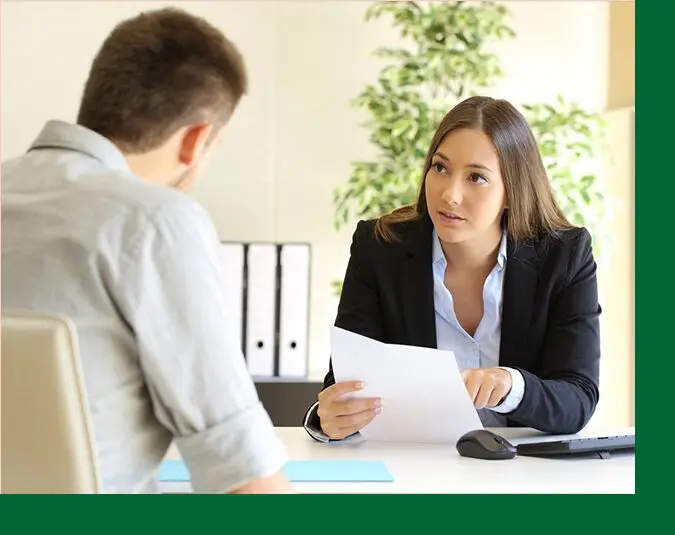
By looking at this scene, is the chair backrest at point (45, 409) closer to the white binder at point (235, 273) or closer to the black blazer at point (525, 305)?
the black blazer at point (525, 305)

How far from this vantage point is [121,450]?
3.52 feet

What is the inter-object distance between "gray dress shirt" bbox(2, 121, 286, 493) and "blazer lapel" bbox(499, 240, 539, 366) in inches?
33.8

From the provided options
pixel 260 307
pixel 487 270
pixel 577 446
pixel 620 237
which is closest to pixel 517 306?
pixel 487 270

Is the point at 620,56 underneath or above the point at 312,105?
above

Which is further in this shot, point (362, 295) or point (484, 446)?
point (362, 295)

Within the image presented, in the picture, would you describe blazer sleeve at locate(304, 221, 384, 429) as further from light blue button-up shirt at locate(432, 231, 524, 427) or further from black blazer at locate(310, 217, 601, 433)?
light blue button-up shirt at locate(432, 231, 524, 427)

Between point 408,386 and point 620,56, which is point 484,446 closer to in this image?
point 408,386

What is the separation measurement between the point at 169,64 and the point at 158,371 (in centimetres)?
34

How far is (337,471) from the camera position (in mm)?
1420

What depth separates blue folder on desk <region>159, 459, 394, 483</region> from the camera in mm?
1373

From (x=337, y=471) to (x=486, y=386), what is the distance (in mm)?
311

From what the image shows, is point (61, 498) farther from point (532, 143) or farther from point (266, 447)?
point (532, 143)

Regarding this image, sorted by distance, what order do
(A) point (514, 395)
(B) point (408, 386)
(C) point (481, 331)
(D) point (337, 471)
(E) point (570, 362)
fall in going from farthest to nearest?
1. (C) point (481, 331)
2. (E) point (570, 362)
3. (A) point (514, 395)
4. (B) point (408, 386)
5. (D) point (337, 471)

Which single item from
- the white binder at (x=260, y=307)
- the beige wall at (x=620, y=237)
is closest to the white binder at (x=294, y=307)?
the white binder at (x=260, y=307)
